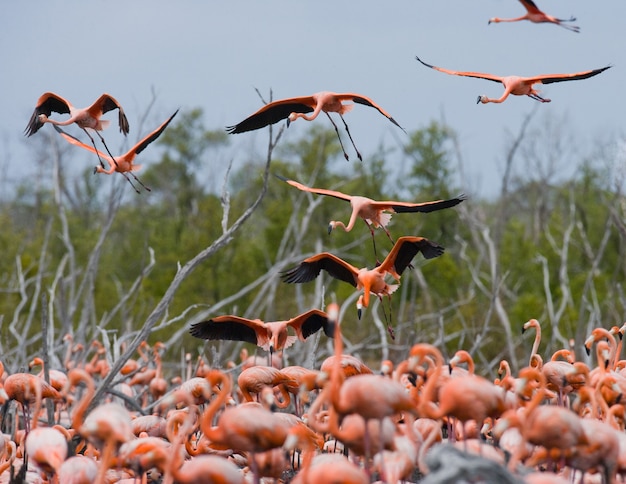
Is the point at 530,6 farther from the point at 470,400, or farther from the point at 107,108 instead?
the point at 107,108

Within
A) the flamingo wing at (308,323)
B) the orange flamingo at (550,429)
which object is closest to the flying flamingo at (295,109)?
the flamingo wing at (308,323)

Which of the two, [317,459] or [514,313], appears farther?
[514,313]

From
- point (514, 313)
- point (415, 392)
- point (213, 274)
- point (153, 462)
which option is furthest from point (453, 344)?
point (153, 462)

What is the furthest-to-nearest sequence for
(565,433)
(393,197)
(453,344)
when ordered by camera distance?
1. (393,197)
2. (453,344)
3. (565,433)

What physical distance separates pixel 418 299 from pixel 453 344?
3.19m

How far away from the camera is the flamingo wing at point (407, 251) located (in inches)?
237

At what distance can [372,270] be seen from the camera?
21.4ft

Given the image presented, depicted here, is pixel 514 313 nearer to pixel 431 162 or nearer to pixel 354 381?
pixel 431 162

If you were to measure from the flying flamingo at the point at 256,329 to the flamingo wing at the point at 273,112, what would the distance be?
5.05 ft

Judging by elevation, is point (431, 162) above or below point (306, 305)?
above

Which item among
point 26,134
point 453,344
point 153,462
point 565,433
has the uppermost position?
point 26,134

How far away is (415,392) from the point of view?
4.80 metres

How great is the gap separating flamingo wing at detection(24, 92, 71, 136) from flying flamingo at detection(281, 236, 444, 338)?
7.20ft

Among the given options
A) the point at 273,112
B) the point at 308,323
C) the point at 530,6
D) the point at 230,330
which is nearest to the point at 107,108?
the point at 273,112
